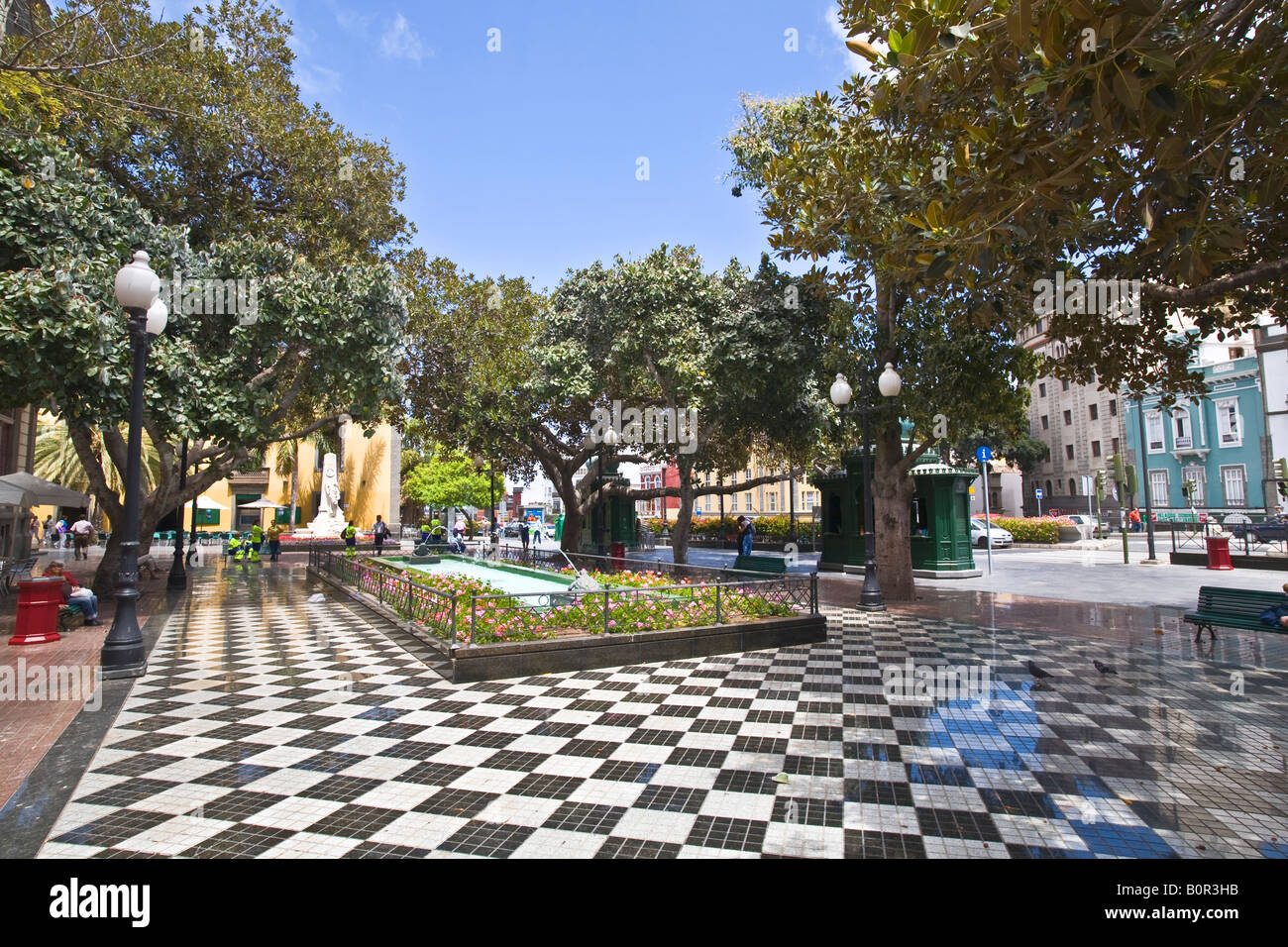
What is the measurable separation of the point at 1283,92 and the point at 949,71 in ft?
6.69

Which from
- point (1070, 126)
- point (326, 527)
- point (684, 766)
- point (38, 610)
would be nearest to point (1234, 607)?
point (1070, 126)

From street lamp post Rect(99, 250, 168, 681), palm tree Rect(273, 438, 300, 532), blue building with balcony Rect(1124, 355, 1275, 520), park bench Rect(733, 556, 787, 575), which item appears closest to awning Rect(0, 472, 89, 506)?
street lamp post Rect(99, 250, 168, 681)

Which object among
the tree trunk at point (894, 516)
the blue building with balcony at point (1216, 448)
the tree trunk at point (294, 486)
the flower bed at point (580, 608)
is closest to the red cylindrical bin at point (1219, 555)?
the tree trunk at point (894, 516)

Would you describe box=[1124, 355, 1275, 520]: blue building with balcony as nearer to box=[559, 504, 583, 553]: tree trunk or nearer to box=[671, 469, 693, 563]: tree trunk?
box=[671, 469, 693, 563]: tree trunk

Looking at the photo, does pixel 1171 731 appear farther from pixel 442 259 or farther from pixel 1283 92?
pixel 442 259

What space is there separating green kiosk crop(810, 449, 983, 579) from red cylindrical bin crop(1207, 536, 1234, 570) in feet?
21.2

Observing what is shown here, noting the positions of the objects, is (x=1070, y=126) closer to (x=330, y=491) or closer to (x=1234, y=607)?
(x=1234, y=607)

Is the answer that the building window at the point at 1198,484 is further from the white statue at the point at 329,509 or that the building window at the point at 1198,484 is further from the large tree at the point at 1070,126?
the white statue at the point at 329,509

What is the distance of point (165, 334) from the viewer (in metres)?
11.9

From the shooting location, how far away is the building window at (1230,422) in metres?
37.8

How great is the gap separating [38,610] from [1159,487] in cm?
5420

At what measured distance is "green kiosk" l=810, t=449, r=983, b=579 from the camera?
17.9 meters

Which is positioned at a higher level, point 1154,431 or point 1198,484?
point 1154,431
